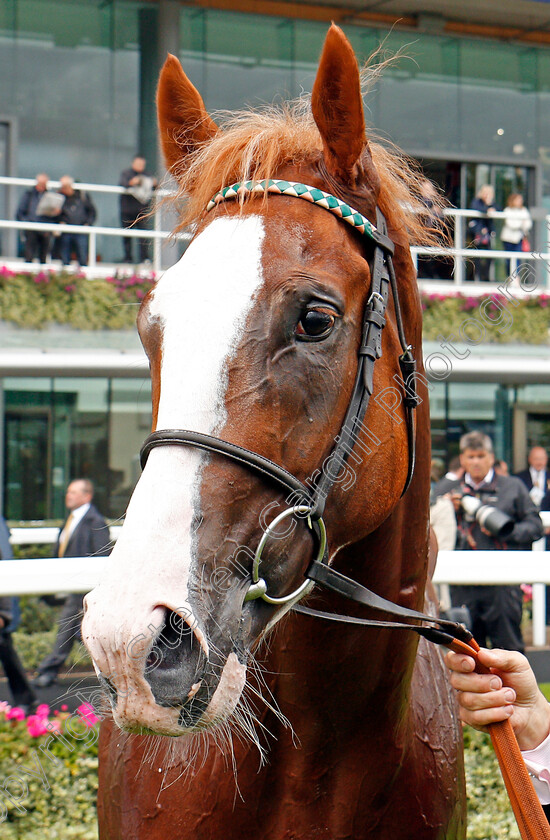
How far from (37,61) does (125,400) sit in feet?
23.5

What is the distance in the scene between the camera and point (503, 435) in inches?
633

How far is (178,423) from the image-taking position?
1416mm

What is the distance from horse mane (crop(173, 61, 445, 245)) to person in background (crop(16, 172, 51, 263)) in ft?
36.7

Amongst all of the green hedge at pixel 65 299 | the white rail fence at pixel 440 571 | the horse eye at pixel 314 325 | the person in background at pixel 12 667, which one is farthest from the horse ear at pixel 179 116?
the green hedge at pixel 65 299

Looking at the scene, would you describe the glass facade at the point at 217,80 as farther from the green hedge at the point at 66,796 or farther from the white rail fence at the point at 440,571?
the white rail fence at the point at 440,571

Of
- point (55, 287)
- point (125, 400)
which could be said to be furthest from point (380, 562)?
point (125, 400)

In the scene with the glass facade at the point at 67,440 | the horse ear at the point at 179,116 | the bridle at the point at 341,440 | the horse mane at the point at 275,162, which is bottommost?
the glass facade at the point at 67,440

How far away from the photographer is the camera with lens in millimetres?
3902

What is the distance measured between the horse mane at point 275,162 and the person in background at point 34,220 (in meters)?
11.2

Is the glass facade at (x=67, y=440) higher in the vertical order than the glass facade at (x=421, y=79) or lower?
lower

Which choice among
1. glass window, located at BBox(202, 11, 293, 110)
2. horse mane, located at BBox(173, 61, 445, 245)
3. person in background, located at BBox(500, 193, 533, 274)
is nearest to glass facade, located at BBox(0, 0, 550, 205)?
glass window, located at BBox(202, 11, 293, 110)

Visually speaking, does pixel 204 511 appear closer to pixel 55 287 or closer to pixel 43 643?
pixel 43 643

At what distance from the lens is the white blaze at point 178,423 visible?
1254 mm

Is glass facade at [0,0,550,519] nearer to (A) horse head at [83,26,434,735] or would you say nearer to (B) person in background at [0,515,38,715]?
(B) person in background at [0,515,38,715]
